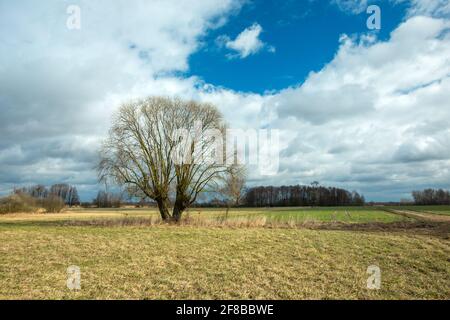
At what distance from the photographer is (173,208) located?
31.9 meters

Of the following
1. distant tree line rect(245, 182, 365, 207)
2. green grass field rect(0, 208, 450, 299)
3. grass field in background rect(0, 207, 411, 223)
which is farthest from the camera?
distant tree line rect(245, 182, 365, 207)

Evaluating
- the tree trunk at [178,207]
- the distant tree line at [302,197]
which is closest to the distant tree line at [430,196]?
the distant tree line at [302,197]

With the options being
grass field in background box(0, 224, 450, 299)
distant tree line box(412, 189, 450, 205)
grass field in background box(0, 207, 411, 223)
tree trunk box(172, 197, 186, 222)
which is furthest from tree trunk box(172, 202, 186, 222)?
distant tree line box(412, 189, 450, 205)

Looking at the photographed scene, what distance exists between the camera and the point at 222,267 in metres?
12.5

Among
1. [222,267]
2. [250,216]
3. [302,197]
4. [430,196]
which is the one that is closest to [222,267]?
[222,267]

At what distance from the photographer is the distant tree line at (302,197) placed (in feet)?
452

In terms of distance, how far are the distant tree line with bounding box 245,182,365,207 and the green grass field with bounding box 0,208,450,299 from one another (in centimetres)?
11792

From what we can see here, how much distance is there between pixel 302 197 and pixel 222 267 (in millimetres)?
134726

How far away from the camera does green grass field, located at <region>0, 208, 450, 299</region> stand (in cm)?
965

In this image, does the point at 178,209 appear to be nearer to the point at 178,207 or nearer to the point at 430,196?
the point at 178,207

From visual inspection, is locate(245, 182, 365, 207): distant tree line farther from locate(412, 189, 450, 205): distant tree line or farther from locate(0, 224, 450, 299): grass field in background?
locate(0, 224, 450, 299): grass field in background

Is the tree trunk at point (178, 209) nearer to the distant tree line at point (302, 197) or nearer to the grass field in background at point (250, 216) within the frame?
the grass field in background at point (250, 216)
